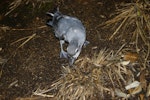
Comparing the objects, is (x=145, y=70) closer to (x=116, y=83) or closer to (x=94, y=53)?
(x=116, y=83)

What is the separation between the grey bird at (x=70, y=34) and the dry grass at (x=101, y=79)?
0.52 ft

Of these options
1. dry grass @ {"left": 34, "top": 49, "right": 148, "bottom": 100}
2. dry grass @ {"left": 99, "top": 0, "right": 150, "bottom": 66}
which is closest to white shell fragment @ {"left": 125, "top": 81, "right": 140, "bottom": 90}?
dry grass @ {"left": 34, "top": 49, "right": 148, "bottom": 100}

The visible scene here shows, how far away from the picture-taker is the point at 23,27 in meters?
3.37

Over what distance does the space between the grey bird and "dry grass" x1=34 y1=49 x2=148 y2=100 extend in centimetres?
16

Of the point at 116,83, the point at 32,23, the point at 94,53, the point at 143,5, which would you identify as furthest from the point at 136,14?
the point at 32,23

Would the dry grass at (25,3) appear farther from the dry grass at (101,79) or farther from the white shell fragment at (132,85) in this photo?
the white shell fragment at (132,85)

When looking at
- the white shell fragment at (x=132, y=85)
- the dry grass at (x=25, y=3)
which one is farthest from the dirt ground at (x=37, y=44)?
the white shell fragment at (x=132, y=85)

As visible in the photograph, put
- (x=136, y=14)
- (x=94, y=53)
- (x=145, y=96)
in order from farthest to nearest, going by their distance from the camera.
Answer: (x=136, y=14), (x=94, y=53), (x=145, y=96)

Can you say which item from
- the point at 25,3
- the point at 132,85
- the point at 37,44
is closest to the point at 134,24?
the point at 132,85

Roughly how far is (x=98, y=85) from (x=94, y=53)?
1.31 feet

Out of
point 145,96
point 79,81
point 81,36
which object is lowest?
point 145,96

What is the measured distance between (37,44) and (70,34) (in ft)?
1.55

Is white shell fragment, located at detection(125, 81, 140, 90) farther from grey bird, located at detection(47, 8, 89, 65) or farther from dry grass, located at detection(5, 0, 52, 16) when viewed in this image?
dry grass, located at detection(5, 0, 52, 16)

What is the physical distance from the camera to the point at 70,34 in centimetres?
292
